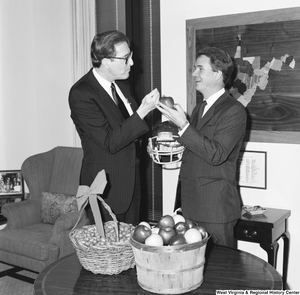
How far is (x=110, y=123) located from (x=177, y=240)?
1.20m

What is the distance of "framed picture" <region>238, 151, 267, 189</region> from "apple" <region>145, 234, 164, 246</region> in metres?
2.09

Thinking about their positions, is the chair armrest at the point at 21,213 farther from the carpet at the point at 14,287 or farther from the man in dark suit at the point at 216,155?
the man in dark suit at the point at 216,155

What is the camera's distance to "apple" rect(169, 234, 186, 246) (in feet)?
6.27

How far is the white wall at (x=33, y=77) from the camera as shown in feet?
17.8

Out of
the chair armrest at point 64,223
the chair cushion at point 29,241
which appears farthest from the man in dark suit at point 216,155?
the chair cushion at point 29,241

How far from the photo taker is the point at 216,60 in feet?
9.94

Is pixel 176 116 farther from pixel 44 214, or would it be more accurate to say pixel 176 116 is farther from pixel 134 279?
pixel 44 214

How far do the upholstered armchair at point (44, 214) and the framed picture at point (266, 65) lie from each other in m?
1.69

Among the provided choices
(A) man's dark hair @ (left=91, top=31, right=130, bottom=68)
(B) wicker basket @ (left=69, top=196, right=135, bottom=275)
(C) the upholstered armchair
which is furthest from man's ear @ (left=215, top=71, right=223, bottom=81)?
(C) the upholstered armchair

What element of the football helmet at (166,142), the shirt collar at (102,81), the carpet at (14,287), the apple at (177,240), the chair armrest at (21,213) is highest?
the shirt collar at (102,81)

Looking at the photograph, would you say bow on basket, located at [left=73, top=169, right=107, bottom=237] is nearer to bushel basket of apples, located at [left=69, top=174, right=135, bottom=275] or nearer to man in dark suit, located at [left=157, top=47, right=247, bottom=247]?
bushel basket of apples, located at [left=69, top=174, right=135, bottom=275]

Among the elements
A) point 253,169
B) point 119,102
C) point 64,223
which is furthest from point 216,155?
point 64,223

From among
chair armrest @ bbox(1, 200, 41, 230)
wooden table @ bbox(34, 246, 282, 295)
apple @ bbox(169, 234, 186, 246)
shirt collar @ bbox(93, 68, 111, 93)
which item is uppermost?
shirt collar @ bbox(93, 68, 111, 93)

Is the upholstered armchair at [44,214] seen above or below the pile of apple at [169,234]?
below
